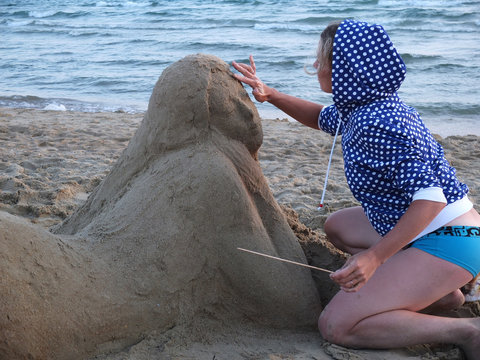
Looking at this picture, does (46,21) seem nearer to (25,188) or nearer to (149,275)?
(25,188)

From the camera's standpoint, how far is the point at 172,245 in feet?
7.23

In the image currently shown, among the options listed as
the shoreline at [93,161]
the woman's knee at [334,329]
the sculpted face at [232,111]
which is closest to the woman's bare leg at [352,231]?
the woman's knee at [334,329]

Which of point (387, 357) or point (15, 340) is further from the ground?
point (15, 340)

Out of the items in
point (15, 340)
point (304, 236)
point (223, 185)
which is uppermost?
point (223, 185)

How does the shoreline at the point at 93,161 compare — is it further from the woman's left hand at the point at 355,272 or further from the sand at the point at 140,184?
the woman's left hand at the point at 355,272

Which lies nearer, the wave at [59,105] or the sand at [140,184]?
the sand at [140,184]

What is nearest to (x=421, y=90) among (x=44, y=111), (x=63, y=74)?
(x=44, y=111)

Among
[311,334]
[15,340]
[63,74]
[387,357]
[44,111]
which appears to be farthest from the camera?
[63,74]

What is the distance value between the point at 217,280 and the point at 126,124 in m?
4.80

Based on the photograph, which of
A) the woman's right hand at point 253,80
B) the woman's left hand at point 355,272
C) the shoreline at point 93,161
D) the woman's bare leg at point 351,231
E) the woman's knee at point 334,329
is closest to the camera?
the woman's left hand at point 355,272

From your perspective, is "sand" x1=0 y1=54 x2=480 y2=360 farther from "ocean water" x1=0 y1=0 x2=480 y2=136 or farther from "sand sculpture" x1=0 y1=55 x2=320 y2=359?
"ocean water" x1=0 y1=0 x2=480 y2=136

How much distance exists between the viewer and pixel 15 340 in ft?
5.97

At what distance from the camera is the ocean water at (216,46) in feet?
28.6

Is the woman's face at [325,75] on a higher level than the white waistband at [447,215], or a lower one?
higher
